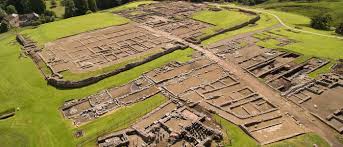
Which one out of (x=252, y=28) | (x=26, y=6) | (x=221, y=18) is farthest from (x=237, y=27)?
(x=26, y=6)

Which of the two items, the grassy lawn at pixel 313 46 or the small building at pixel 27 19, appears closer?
the grassy lawn at pixel 313 46

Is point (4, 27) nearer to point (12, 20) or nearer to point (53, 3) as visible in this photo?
point (12, 20)

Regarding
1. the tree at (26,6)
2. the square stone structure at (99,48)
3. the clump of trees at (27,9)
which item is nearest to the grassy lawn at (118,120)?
the square stone structure at (99,48)

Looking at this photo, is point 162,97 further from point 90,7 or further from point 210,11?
point 90,7

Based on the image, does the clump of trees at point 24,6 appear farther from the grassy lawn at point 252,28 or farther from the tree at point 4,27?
the grassy lawn at point 252,28

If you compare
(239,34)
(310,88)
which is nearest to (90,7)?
(239,34)

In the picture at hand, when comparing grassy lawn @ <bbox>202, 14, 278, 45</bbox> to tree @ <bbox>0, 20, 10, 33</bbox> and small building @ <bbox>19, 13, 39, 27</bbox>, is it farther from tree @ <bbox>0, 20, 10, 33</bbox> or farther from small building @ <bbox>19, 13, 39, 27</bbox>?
tree @ <bbox>0, 20, 10, 33</bbox>
